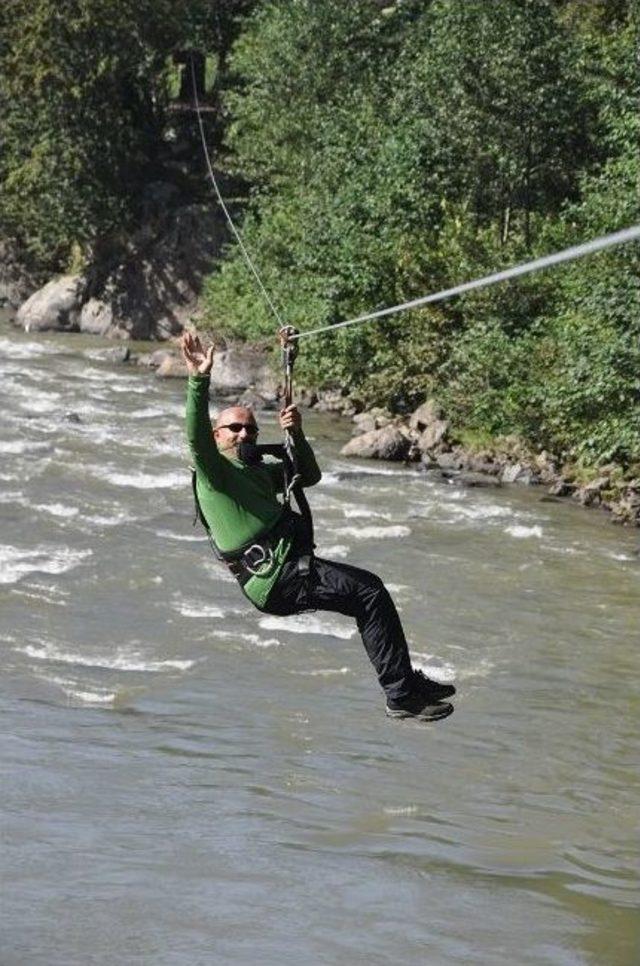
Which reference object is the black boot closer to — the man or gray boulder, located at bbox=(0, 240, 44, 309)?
the man

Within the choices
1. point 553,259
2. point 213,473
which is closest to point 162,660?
point 213,473

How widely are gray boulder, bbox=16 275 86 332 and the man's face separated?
1357 inches

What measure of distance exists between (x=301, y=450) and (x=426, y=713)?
5.62 ft

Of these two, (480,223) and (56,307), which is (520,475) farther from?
(56,307)

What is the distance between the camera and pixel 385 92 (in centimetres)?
3591

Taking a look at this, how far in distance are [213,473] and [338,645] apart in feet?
26.6

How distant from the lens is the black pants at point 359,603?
9.06 metres

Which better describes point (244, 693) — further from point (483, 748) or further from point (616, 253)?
point (616, 253)

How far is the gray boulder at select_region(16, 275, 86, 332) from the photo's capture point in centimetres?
4309

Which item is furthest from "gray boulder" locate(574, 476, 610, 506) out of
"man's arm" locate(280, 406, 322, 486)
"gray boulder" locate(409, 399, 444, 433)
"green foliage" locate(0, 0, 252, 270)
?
"green foliage" locate(0, 0, 252, 270)

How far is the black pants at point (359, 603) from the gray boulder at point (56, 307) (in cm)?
3474

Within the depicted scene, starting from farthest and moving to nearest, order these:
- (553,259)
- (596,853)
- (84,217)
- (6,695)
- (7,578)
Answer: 1. (84,217)
2. (7,578)
3. (6,695)
4. (596,853)
5. (553,259)

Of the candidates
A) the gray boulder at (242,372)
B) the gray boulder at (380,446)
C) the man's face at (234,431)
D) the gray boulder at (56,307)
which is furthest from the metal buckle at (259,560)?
the gray boulder at (56,307)

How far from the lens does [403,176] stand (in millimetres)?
31594
